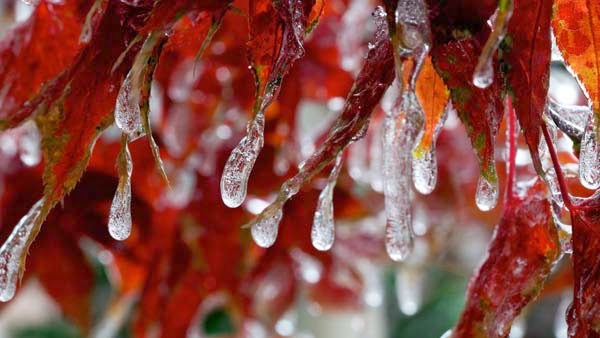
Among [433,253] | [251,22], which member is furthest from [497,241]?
[433,253]

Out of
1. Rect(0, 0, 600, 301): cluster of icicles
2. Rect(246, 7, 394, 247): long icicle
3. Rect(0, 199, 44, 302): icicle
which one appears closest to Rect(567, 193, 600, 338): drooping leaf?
Rect(0, 0, 600, 301): cluster of icicles

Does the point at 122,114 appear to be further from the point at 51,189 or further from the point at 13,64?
the point at 13,64

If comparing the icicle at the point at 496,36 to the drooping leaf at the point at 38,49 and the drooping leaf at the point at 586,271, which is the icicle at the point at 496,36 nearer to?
the drooping leaf at the point at 586,271

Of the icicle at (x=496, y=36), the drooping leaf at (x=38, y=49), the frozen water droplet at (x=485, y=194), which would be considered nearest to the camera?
the icicle at (x=496, y=36)

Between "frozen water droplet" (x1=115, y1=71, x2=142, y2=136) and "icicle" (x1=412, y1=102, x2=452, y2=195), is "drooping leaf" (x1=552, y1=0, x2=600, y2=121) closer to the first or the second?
"icicle" (x1=412, y1=102, x2=452, y2=195)

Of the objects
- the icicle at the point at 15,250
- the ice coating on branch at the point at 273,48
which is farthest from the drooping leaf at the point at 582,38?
the icicle at the point at 15,250
